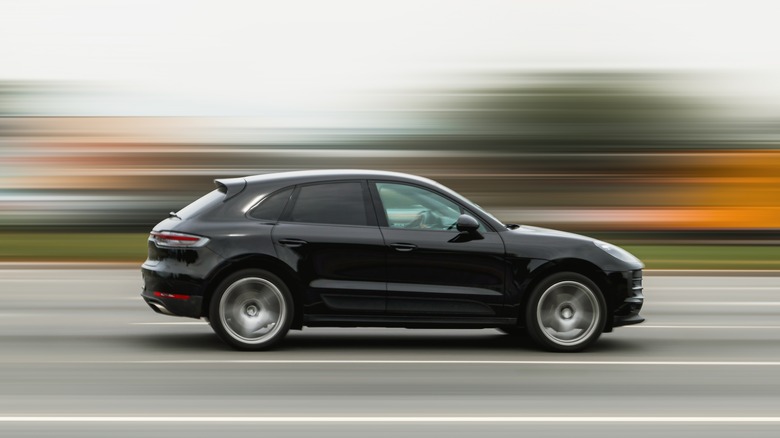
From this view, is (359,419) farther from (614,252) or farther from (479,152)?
(479,152)

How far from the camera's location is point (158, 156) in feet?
122

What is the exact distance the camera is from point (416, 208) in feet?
32.9

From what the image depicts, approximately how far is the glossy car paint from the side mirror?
0.41ft

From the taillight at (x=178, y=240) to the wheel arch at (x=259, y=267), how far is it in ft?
0.84

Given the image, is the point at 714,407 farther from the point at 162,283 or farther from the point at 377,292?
the point at 162,283

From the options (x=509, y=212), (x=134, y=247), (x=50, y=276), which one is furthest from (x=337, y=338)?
(x=509, y=212)

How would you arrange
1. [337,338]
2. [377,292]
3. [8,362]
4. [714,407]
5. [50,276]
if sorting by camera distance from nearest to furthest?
[714,407]
[8,362]
[377,292]
[337,338]
[50,276]

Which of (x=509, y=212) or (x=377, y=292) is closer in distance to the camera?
(x=377, y=292)

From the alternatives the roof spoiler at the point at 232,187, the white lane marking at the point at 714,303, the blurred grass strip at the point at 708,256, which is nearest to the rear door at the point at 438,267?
the roof spoiler at the point at 232,187

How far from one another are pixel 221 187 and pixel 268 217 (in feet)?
1.84

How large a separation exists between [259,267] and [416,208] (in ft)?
4.46

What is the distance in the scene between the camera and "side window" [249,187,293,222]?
32.5ft

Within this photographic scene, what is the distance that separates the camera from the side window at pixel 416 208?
9.98 meters

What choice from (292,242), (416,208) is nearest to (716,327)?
(416,208)
